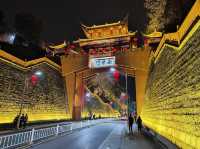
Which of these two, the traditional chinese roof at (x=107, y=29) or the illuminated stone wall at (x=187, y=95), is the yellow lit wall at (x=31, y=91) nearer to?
the traditional chinese roof at (x=107, y=29)

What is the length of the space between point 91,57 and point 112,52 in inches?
131

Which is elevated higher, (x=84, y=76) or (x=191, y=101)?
(x=84, y=76)

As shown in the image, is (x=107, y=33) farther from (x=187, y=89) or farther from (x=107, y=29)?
(x=187, y=89)

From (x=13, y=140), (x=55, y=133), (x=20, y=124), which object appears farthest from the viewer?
(x=20, y=124)

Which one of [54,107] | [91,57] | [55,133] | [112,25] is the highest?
[112,25]

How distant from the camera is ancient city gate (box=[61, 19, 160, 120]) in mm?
32125

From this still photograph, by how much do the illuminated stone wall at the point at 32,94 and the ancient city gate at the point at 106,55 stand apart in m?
1.76

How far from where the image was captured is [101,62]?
1330 inches

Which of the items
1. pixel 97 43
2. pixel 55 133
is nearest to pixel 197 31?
pixel 55 133

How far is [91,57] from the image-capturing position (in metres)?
34.1

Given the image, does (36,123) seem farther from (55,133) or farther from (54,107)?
(55,133)

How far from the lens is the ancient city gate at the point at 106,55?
1265 inches

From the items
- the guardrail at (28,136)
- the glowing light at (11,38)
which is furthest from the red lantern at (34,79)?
the glowing light at (11,38)

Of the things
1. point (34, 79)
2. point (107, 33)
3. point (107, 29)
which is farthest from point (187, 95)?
point (107, 29)
